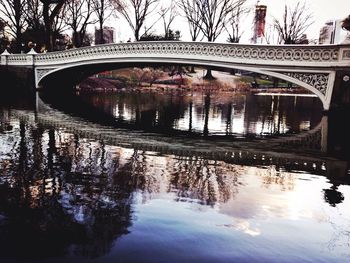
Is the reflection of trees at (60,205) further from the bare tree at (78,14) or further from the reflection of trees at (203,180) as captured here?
the bare tree at (78,14)

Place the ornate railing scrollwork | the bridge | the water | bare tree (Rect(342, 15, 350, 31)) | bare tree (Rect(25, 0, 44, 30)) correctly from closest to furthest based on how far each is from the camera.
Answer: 1. the water
2. the bridge
3. the ornate railing scrollwork
4. bare tree (Rect(342, 15, 350, 31))
5. bare tree (Rect(25, 0, 44, 30))

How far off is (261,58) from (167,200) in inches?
565

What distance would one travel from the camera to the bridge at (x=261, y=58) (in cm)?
1612

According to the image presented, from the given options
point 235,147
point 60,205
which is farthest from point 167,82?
point 60,205

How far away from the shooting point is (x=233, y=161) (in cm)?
782

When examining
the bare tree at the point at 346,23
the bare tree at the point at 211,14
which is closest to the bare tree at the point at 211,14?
the bare tree at the point at 211,14

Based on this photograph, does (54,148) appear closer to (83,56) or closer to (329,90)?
(329,90)

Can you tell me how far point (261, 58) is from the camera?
17938 millimetres

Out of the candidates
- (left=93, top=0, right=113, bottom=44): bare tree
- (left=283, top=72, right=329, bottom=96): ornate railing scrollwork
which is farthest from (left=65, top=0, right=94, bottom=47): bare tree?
(left=283, top=72, right=329, bottom=96): ornate railing scrollwork

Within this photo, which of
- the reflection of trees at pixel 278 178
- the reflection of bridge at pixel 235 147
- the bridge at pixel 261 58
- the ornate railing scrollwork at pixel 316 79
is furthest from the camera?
the ornate railing scrollwork at pixel 316 79

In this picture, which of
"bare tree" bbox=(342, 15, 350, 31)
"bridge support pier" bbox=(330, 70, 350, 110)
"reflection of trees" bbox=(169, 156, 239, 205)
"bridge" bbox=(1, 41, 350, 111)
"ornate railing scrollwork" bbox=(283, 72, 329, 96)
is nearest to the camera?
"reflection of trees" bbox=(169, 156, 239, 205)

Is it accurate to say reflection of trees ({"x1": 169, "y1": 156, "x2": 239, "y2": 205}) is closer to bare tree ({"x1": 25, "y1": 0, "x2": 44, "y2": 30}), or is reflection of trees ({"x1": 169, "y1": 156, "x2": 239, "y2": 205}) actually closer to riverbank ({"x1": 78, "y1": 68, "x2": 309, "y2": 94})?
riverbank ({"x1": 78, "y1": 68, "x2": 309, "y2": 94})

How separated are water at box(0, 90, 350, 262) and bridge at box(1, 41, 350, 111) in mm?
7453

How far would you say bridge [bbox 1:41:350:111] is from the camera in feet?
52.9
